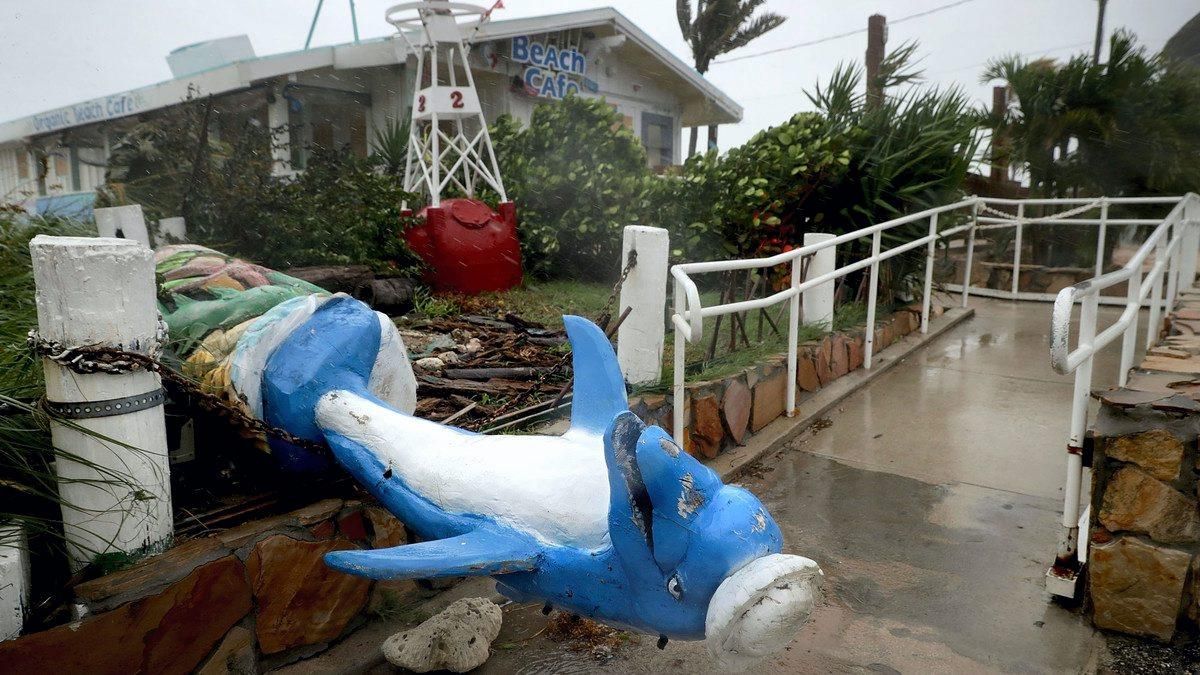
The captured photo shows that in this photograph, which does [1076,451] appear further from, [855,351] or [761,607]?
[855,351]

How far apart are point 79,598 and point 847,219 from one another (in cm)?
610

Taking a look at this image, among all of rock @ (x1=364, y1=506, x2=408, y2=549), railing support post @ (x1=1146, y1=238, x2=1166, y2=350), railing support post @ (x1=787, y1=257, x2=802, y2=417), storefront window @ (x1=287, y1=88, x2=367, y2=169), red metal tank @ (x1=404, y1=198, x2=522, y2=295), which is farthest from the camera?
storefront window @ (x1=287, y1=88, x2=367, y2=169)

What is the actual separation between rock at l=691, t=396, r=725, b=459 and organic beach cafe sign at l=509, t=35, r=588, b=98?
23.6 feet

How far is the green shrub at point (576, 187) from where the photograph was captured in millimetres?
7594

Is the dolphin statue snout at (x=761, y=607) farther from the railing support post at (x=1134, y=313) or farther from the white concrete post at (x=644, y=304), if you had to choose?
the railing support post at (x=1134, y=313)

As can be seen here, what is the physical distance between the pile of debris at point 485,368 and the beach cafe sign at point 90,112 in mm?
5567

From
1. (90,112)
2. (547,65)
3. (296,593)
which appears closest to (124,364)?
(296,593)

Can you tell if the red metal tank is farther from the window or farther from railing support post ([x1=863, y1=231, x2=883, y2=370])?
the window

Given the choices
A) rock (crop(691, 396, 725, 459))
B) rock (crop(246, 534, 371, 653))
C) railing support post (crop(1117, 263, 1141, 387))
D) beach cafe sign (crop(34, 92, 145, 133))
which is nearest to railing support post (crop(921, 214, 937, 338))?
railing support post (crop(1117, 263, 1141, 387))

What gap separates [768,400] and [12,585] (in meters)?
3.70

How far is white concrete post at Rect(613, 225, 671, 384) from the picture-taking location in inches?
153

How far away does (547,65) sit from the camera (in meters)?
11.1

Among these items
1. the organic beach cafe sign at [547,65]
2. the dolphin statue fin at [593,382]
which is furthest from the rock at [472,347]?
the organic beach cafe sign at [547,65]

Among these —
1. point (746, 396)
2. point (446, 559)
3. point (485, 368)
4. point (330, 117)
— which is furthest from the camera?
point (330, 117)
